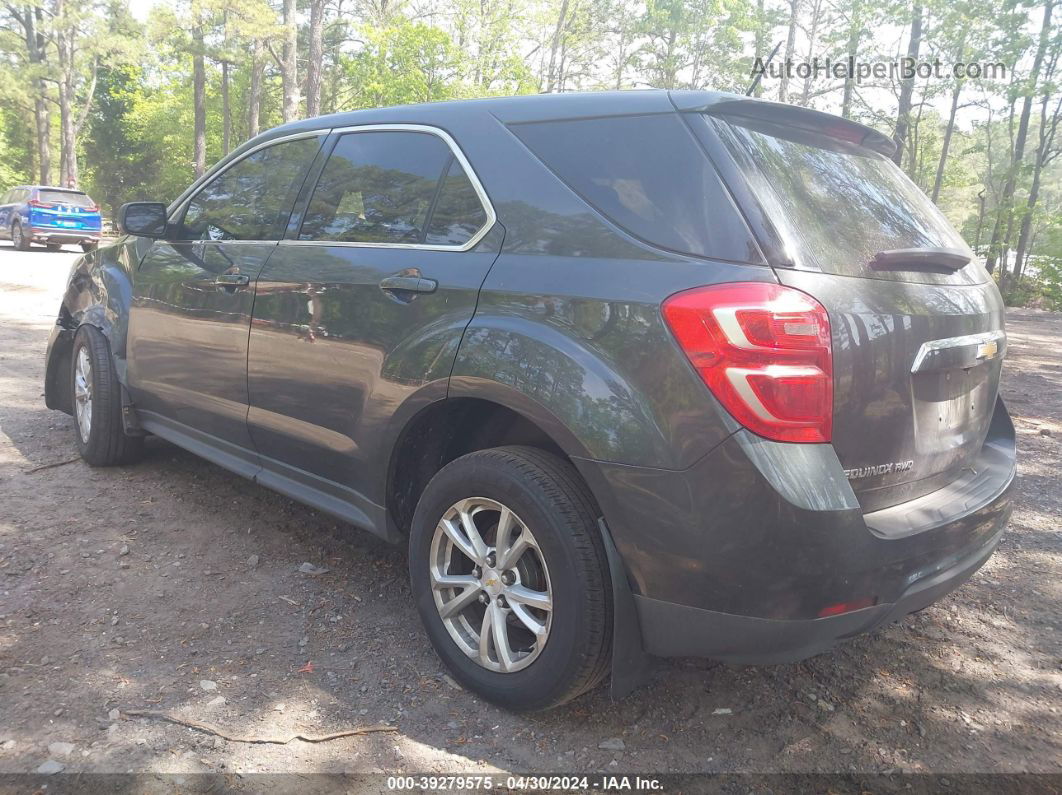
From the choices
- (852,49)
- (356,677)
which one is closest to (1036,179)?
(852,49)

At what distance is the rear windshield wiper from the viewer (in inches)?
90.0

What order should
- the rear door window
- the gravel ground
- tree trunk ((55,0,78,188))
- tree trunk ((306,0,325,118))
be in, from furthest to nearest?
tree trunk ((55,0,78,188)) → tree trunk ((306,0,325,118)) → the rear door window → the gravel ground

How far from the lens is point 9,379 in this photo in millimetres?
6578

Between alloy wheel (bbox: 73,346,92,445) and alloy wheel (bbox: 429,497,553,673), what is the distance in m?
2.85

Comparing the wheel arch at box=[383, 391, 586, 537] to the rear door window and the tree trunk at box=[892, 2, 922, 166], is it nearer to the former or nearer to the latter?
the rear door window

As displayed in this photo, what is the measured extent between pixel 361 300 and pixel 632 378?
1.19 metres

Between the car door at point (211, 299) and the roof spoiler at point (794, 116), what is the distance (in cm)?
180

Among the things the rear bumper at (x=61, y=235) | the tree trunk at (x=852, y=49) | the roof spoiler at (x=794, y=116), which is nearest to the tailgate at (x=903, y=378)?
the roof spoiler at (x=794, y=116)

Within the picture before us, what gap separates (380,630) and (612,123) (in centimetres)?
198

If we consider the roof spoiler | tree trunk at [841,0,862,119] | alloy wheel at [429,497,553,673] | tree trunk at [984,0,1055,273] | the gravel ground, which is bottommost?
the gravel ground

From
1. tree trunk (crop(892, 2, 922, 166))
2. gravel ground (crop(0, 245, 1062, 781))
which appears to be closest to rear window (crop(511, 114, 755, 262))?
gravel ground (crop(0, 245, 1062, 781))

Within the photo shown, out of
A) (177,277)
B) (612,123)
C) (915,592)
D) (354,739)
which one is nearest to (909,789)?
(915,592)

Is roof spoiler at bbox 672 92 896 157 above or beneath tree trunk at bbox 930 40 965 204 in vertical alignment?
beneath

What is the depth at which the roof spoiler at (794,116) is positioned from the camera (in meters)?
2.38
